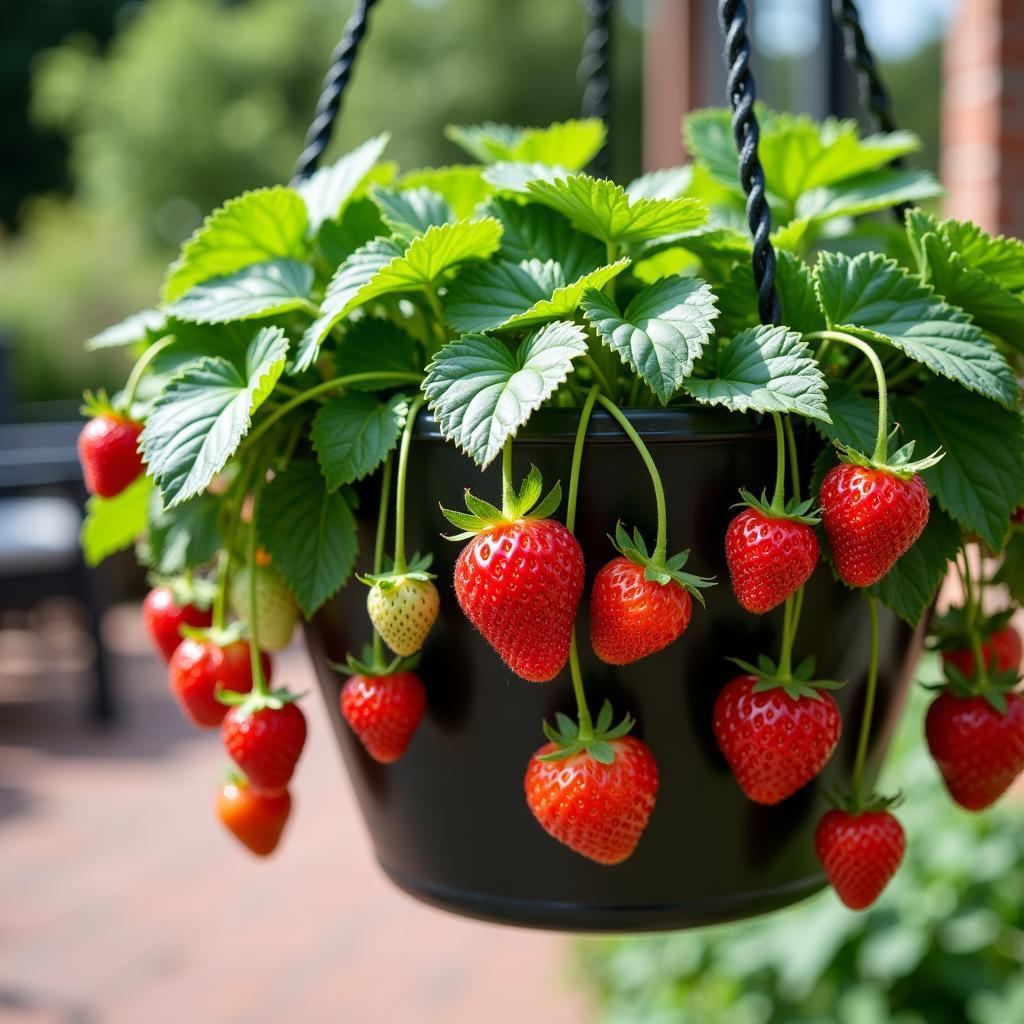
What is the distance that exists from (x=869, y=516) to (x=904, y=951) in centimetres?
134

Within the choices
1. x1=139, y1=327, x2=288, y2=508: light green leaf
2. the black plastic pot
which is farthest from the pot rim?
x1=139, y1=327, x2=288, y2=508: light green leaf

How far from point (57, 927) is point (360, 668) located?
8.39 ft

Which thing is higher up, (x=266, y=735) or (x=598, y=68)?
(x=598, y=68)

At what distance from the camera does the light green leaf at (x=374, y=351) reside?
2.35 feet

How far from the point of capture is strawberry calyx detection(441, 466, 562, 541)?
1.94 feet

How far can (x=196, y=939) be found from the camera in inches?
113

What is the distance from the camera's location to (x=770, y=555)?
59 cm

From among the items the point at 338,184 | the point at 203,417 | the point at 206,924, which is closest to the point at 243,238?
the point at 338,184

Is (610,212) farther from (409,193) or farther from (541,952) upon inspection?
(541,952)

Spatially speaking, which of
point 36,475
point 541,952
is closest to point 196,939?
point 541,952

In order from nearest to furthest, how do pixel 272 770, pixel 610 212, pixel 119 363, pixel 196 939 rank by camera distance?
1. pixel 610 212
2. pixel 272 770
3. pixel 196 939
4. pixel 119 363

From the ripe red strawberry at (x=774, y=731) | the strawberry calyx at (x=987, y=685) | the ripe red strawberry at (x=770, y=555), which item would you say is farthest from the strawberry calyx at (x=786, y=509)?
the strawberry calyx at (x=987, y=685)

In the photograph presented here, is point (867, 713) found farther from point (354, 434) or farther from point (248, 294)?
point (248, 294)

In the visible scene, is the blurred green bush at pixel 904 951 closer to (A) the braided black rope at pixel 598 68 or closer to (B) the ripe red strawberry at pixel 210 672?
(A) the braided black rope at pixel 598 68
